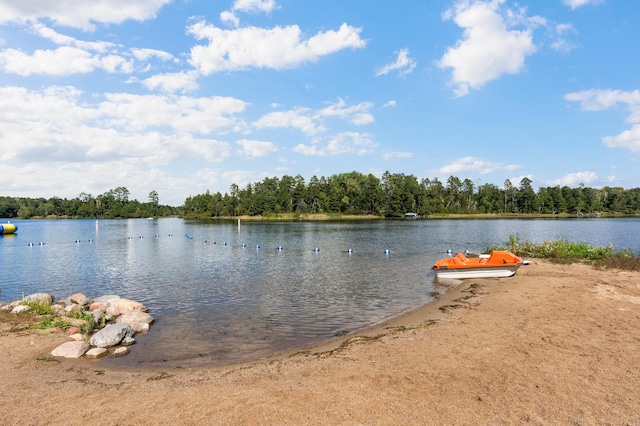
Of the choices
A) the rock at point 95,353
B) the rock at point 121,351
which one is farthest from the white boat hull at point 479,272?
the rock at point 95,353

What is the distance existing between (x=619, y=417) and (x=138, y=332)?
1605 cm

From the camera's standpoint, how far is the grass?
25.2m

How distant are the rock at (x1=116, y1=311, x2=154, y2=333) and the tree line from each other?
145156 mm

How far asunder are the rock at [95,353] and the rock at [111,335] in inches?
13.9

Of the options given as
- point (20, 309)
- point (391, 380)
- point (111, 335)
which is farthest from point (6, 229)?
point (391, 380)

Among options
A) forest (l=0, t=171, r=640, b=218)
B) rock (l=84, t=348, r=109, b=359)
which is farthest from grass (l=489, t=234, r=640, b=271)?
forest (l=0, t=171, r=640, b=218)

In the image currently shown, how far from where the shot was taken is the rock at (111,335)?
1329 cm

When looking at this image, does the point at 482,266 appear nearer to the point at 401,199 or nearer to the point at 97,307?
the point at 97,307

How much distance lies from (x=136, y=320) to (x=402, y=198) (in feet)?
494

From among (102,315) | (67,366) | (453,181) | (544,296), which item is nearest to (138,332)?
(102,315)

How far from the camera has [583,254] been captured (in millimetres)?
29219

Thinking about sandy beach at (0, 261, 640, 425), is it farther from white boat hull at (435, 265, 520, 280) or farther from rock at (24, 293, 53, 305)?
white boat hull at (435, 265, 520, 280)

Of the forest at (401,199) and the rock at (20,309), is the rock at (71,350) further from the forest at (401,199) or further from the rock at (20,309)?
the forest at (401,199)

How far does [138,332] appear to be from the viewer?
50.9 ft
